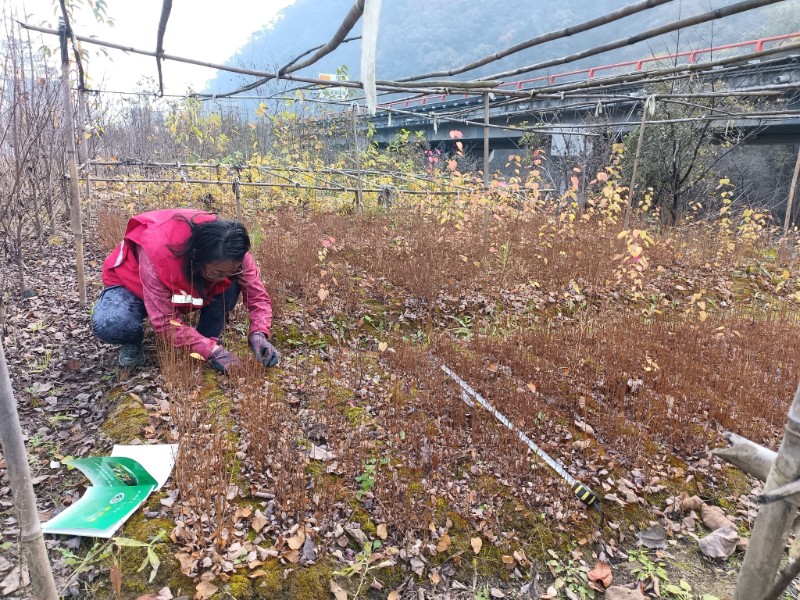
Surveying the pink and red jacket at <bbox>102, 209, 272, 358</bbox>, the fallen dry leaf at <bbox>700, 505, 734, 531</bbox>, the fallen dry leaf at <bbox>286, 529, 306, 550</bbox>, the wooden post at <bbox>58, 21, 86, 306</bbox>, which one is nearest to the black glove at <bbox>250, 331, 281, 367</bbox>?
the pink and red jacket at <bbox>102, 209, 272, 358</bbox>

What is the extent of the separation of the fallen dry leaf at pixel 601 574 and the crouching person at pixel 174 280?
2479 millimetres

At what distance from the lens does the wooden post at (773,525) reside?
0.90m

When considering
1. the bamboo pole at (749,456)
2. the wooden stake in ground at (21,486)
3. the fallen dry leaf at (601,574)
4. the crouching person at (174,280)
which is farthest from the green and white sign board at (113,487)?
the bamboo pole at (749,456)

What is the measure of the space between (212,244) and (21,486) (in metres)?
1.94

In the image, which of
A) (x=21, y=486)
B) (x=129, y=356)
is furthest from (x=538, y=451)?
(x=129, y=356)

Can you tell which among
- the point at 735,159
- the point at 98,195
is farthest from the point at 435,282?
the point at 735,159

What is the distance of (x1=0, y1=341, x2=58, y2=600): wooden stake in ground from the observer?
1.22 m

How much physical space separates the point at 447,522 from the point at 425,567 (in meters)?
0.26

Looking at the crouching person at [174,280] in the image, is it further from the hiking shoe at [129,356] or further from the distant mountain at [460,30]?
the distant mountain at [460,30]

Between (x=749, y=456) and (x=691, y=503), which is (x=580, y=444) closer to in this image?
(x=691, y=503)

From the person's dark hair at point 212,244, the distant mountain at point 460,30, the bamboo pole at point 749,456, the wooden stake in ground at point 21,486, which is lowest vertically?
the wooden stake in ground at point 21,486

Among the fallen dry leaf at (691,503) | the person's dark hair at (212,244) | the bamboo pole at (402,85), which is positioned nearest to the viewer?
the bamboo pole at (402,85)

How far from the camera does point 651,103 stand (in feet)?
20.8

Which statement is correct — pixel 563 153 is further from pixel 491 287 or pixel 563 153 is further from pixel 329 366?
pixel 329 366
